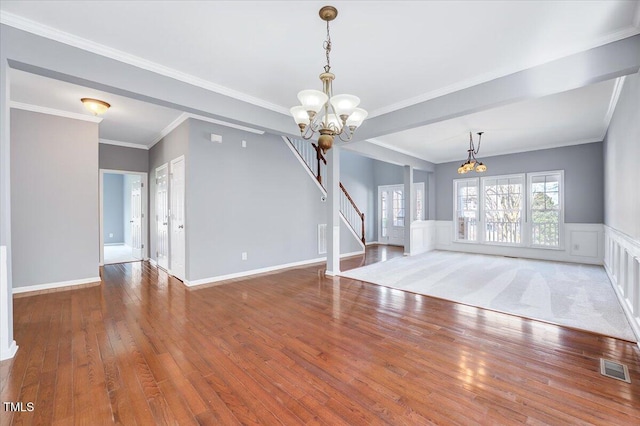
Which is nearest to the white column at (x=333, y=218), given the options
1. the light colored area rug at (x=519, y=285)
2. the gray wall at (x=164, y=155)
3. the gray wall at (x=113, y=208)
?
the light colored area rug at (x=519, y=285)

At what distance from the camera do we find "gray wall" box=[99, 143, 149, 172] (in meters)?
6.30

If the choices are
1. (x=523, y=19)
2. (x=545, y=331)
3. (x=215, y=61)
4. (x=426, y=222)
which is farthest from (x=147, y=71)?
(x=426, y=222)

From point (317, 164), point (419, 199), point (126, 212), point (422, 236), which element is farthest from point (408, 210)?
point (126, 212)

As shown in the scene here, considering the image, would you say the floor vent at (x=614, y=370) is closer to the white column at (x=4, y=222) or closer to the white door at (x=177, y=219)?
the white column at (x=4, y=222)

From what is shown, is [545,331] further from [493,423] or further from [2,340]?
[2,340]

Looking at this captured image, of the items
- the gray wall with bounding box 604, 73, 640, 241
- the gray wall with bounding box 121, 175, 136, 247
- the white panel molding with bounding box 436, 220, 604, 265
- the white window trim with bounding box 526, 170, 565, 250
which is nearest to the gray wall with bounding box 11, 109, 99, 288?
the gray wall with bounding box 121, 175, 136, 247

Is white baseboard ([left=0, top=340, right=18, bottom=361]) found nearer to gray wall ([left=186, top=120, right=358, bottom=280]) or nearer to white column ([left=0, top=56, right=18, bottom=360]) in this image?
white column ([left=0, top=56, right=18, bottom=360])

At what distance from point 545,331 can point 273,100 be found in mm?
4281

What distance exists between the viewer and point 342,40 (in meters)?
2.58

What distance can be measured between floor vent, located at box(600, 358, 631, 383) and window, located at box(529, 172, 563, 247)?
18.2 feet

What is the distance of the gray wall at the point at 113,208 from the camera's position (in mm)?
10125

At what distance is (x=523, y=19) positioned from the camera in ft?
7.54

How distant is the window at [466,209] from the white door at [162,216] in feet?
25.6

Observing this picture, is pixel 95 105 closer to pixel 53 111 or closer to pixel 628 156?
pixel 53 111
